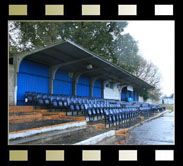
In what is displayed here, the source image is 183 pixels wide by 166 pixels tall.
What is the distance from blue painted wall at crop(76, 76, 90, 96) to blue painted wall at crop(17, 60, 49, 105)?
3167 mm

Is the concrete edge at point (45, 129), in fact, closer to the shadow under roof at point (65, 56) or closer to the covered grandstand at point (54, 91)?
the covered grandstand at point (54, 91)

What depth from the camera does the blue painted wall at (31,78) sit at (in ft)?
27.0

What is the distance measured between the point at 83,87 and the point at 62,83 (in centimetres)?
257

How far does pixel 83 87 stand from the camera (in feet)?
44.1

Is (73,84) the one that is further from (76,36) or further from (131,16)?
(131,16)

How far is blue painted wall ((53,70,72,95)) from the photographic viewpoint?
34.9ft

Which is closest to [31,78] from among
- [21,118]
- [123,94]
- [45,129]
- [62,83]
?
[62,83]

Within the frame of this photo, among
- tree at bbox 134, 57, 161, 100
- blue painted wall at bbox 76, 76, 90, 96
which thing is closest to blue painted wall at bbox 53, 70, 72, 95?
blue painted wall at bbox 76, 76, 90, 96

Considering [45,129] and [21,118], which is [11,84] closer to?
[21,118]

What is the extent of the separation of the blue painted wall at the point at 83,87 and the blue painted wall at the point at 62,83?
0.96m

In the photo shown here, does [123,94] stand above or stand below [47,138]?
above

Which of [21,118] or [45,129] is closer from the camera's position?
[45,129]
